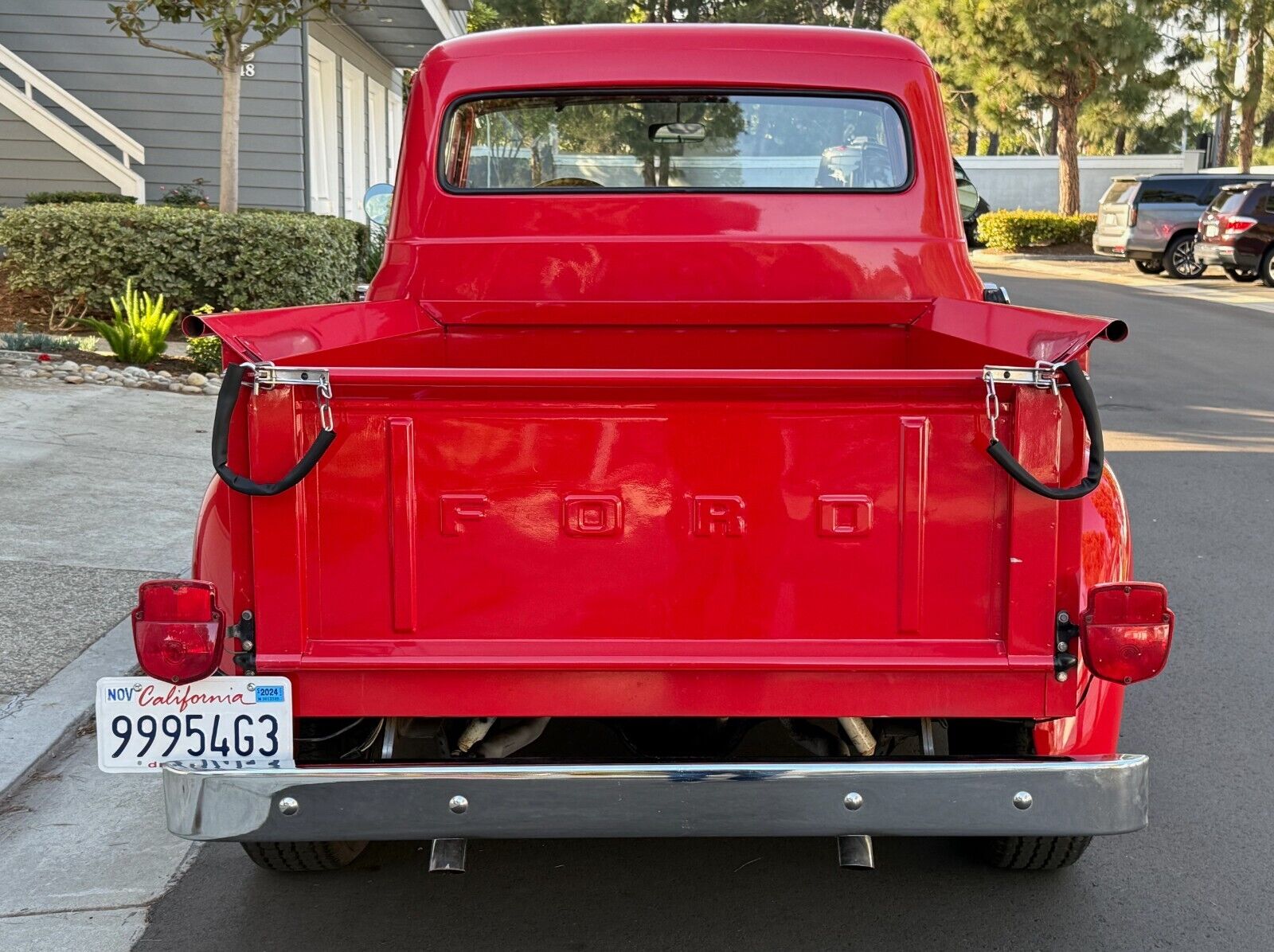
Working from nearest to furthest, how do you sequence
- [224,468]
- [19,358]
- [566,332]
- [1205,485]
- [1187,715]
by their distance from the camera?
1. [224,468]
2. [566,332]
3. [1187,715]
4. [1205,485]
5. [19,358]

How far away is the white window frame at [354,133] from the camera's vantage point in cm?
2170

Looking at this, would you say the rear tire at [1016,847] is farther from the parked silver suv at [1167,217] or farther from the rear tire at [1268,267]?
the parked silver suv at [1167,217]

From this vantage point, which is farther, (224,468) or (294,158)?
(294,158)

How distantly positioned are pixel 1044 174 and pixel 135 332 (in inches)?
1456

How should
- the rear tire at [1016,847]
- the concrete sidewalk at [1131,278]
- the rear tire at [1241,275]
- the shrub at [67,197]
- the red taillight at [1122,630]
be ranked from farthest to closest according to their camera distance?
the rear tire at [1241,275] < the concrete sidewalk at [1131,278] < the shrub at [67,197] < the rear tire at [1016,847] < the red taillight at [1122,630]

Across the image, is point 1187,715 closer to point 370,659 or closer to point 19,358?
point 370,659

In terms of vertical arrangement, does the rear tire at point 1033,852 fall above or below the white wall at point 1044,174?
below

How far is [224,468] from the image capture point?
2.59 m

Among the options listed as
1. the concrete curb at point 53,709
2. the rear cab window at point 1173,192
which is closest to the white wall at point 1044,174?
the rear cab window at point 1173,192

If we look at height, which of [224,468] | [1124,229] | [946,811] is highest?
[1124,229]

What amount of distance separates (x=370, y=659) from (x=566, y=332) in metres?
1.80

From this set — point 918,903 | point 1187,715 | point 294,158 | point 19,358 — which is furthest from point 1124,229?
point 918,903

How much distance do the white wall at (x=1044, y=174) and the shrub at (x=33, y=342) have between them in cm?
3558

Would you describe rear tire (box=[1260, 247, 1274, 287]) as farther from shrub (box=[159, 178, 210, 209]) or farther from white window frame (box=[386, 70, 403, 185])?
shrub (box=[159, 178, 210, 209])
